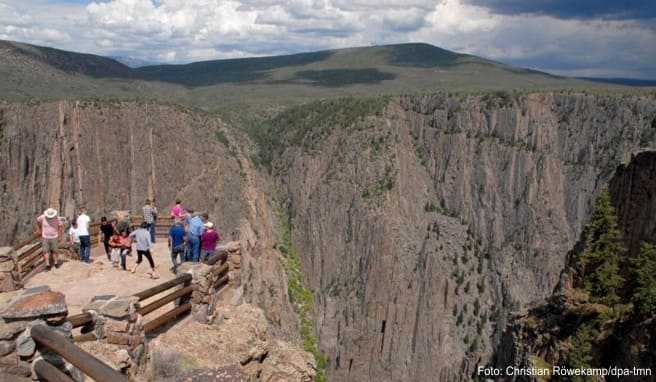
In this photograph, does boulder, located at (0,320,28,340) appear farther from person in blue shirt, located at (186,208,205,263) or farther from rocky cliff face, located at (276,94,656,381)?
rocky cliff face, located at (276,94,656,381)

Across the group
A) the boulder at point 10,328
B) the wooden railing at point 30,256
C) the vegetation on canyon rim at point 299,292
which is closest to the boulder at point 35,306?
the boulder at point 10,328

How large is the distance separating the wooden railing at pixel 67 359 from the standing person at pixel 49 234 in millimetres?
11304

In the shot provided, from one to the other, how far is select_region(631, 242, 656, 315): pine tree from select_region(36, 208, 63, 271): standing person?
81.9 feet

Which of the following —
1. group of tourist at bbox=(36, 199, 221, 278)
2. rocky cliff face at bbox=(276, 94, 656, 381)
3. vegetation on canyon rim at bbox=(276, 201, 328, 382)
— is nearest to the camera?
group of tourist at bbox=(36, 199, 221, 278)

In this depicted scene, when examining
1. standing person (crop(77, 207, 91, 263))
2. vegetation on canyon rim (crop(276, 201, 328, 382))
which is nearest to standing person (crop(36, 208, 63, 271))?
standing person (crop(77, 207, 91, 263))

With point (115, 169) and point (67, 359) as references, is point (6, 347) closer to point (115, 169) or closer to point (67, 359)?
point (67, 359)

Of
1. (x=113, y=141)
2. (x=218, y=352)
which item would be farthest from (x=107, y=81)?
(x=218, y=352)

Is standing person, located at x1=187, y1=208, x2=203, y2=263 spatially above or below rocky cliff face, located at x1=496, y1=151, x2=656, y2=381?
above

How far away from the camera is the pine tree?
87.1 ft

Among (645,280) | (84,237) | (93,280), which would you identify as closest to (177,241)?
(93,280)

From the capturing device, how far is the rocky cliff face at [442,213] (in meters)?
64.1

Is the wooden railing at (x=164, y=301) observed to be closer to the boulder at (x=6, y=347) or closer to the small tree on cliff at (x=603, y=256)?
the boulder at (x=6, y=347)

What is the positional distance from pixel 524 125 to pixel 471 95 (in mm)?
9213

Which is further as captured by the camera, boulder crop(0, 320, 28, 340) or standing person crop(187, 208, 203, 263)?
standing person crop(187, 208, 203, 263)
